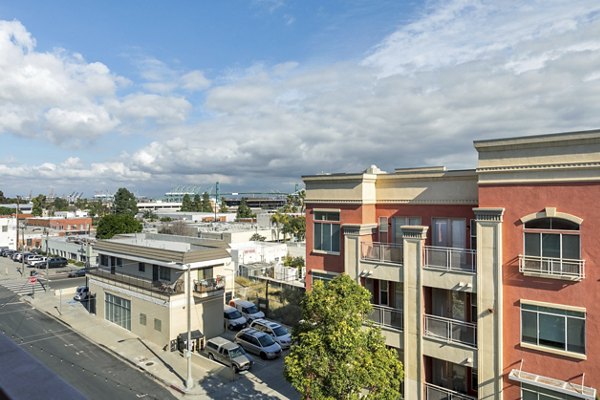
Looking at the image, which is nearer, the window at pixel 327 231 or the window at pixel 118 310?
the window at pixel 327 231

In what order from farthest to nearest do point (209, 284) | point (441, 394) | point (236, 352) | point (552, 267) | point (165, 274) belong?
point (165, 274), point (209, 284), point (236, 352), point (441, 394), point (552, 267)

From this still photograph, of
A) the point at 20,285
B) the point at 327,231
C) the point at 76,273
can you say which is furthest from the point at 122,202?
the point at 327,231

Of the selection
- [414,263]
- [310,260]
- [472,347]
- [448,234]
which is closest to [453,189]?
[448,234]

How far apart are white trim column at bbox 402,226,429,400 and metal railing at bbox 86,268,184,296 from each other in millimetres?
18366

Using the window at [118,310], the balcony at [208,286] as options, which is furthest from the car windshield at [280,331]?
the window at [118,310]

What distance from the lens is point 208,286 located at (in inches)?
1208

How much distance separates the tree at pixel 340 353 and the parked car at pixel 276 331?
14387 millimetres

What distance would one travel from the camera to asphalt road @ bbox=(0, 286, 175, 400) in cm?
2337

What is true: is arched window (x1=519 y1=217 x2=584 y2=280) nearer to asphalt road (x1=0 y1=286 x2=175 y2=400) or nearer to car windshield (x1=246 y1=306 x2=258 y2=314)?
asphalt road (x1=0 y1=286 x2=175 y2=400)

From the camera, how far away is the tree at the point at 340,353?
14.6 m

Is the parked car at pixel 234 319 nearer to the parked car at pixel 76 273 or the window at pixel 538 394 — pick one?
the window at pixel 538 394

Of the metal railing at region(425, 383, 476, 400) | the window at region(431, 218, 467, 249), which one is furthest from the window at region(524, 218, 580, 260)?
the metal railing at region(425, 383, 476, 400)

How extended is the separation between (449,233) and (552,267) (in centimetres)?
475

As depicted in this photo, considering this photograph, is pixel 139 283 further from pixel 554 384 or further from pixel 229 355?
pixel 554 384
